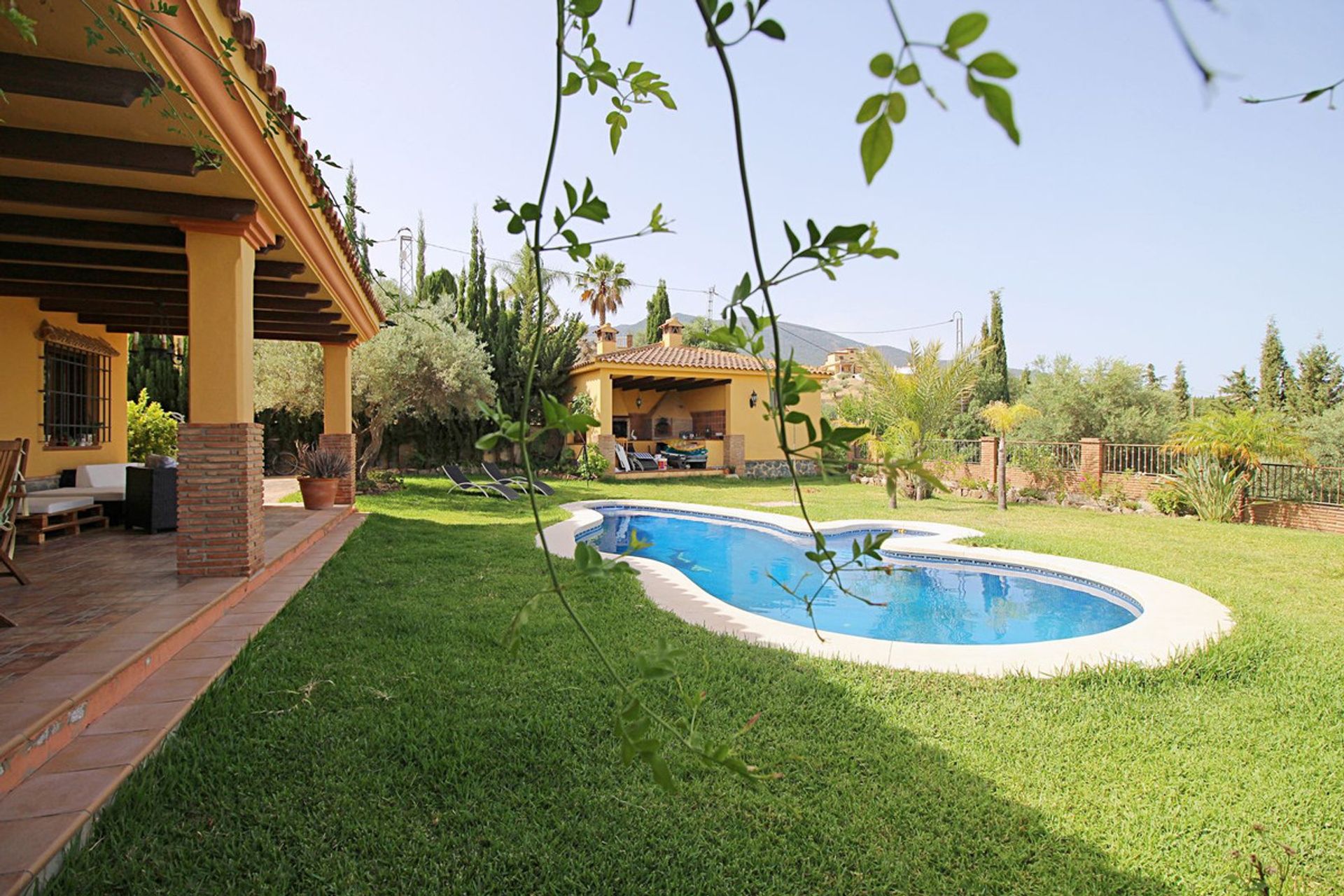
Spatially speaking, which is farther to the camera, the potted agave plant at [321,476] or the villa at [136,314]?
the potted agave plant at [321,476]

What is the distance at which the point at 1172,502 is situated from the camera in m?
13.2

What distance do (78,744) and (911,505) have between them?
46.7 feet

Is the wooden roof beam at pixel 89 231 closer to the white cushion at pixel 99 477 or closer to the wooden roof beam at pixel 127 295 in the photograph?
the wooden roof beam at pixel 127 295

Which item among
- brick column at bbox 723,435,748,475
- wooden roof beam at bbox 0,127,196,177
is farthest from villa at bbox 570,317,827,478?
wooden roof beam at bbox 0,127,196,177

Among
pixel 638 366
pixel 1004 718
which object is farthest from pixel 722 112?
pixel 638 366

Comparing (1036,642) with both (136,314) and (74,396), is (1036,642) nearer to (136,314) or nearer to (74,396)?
(136,314)

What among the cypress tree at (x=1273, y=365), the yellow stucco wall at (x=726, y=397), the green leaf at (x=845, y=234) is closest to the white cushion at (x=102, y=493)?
the green leaf at (x=845, y=234)

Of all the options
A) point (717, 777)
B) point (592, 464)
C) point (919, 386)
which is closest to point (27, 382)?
point (717, 777)

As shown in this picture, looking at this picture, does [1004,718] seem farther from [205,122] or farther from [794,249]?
[205,122]

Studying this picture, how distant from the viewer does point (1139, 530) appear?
37.3ft

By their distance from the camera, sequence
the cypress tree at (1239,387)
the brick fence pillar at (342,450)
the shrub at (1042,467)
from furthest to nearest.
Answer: the cypress tree at (1239,387) → the shrub at (1042,467) → the brick fence pillar at (342,450)

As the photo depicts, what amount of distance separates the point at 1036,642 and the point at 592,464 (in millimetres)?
13897

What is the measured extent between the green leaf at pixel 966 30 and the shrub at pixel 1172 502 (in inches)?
626

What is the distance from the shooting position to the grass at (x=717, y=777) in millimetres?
2463
